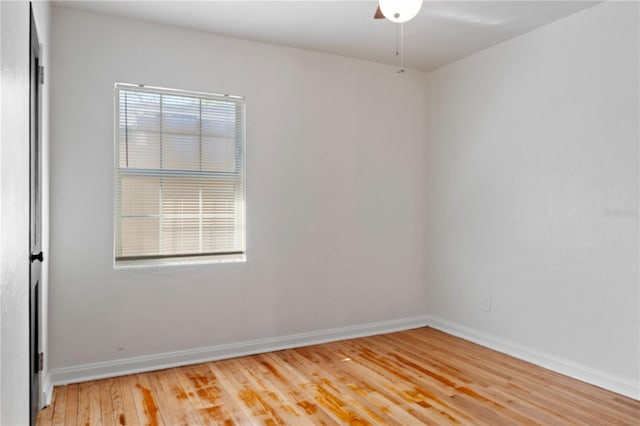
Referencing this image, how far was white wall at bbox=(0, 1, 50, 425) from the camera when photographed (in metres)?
1.22

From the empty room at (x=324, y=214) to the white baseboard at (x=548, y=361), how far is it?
18 millimetres

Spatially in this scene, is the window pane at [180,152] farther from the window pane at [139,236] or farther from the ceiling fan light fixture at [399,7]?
the ceiling fan light fixture at [399,7]

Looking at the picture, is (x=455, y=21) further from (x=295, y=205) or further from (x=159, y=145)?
(x=159, y=145)

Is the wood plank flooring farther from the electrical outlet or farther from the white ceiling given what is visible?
the white ceiling

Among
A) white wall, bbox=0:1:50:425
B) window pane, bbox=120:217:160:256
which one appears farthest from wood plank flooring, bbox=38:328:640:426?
white wall, bbox=0:1:50:425

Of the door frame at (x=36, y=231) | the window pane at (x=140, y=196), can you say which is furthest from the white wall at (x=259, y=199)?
the door frame at (x=36, y=231)

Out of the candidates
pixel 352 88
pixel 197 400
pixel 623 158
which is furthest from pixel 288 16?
pixel 197 400

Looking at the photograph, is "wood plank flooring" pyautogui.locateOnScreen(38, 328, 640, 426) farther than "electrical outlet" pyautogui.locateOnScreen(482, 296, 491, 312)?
No

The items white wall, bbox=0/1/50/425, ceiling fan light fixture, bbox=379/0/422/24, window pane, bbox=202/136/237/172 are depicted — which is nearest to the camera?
white wall, bbox=0/1/50/425

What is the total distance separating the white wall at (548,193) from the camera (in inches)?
121

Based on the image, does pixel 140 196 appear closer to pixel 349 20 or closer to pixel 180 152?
pixel 180 152

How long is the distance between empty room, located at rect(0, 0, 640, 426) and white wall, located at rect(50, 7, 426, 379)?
0.06ft

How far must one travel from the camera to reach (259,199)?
12.8 ft

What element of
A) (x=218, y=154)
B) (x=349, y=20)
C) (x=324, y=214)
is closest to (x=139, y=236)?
(x=218, y=154)
